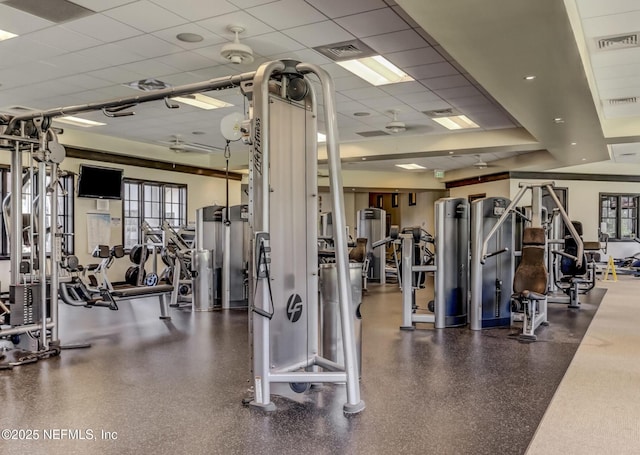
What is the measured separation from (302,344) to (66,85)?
542 cm

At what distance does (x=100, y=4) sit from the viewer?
14.9 ft


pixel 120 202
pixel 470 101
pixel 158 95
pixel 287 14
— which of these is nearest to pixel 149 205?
pixel 120 202

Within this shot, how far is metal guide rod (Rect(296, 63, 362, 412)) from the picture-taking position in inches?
130

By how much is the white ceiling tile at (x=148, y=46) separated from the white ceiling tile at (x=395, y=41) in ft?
6.80

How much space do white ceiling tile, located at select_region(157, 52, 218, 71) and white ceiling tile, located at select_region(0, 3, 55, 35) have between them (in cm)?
128

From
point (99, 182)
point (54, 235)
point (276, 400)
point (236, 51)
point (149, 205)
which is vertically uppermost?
point (236, 51)

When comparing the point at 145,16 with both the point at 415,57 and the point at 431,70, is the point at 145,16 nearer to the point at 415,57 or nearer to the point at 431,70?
the point at 415,57

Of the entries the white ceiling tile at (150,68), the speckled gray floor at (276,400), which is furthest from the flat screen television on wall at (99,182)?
the speckled gray floor at (276,400)

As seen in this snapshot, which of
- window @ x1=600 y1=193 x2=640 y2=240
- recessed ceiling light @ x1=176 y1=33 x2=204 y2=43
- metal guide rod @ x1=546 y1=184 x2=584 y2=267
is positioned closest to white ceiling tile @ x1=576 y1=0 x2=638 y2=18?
metal guide rod @ x1=546 y1=184 x2=584 y2=267

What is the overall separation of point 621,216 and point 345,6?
13618mm

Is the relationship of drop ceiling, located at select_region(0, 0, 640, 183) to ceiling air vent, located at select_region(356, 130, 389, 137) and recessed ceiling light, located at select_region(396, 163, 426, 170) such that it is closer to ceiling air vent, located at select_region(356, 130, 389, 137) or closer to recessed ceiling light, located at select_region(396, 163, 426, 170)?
ceiling air vent, located at select_region(356, 130, 389, 137)

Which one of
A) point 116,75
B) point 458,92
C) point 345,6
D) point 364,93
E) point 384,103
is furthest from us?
point 384,103

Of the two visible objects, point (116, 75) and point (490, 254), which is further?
point (116, 75)

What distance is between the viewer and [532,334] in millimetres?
5516
